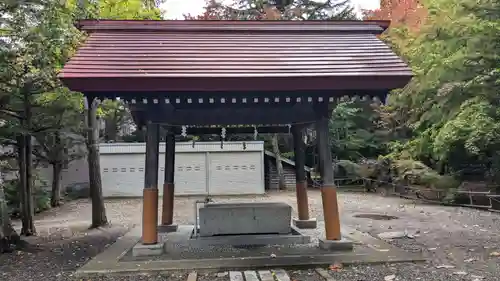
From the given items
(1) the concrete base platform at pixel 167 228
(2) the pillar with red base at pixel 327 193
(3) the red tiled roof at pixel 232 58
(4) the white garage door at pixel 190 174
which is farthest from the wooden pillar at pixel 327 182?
(4) the white garage door at pixel 190 174

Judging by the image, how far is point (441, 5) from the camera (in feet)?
49.8

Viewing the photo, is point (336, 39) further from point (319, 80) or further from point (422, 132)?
point (422, 132)

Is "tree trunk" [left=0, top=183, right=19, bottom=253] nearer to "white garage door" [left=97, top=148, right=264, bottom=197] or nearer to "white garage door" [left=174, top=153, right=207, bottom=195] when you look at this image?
"white garage door" [left=97, top=148, right=264, bottom=197]

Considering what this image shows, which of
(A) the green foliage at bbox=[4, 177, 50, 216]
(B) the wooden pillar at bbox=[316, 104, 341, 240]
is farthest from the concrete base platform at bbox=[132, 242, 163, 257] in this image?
(A) the green foliage at bbox=[4, 177, 50, 216]

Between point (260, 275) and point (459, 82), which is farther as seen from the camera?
point (459, 82)

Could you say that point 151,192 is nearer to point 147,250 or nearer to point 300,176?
point 147,250

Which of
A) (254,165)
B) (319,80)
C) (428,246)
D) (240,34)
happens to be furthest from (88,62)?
(254,165)

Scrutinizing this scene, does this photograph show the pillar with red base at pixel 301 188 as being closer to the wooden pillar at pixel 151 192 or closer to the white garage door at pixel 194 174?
the wooden pillar at pixel 151 192

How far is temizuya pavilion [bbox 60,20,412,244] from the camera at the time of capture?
7207 millimetres

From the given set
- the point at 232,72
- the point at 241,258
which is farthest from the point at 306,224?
the point at 232,72

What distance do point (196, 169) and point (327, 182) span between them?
15585 millimetres

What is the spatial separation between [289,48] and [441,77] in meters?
8.73

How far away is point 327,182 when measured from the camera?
8070 millimetres

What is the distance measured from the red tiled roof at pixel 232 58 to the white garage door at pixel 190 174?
14.6 meters
